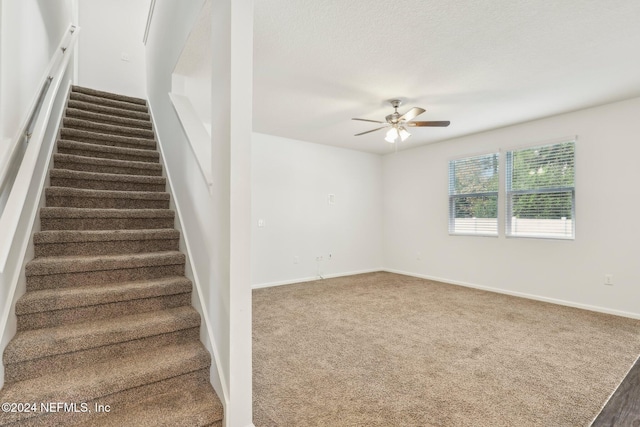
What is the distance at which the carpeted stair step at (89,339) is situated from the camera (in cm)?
152

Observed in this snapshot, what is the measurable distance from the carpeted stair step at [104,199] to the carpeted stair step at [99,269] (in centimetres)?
61

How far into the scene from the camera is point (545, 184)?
13.5 feet

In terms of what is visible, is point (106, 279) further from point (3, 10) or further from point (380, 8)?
point (380, 8)

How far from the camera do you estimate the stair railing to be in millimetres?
1337

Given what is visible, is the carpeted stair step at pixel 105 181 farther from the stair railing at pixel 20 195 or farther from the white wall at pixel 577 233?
the white wall at pixel 577 233

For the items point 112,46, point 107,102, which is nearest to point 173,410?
point 107,102

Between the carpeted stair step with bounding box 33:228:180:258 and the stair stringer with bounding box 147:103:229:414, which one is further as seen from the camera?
the carpeted stair step with bounding box 33:228:180:258

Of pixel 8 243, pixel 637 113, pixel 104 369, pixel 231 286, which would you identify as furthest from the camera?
pixel 637 113

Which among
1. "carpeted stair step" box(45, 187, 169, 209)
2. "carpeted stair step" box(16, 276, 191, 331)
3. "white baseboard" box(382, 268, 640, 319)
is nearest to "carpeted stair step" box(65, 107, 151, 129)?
"carpeted stair step" box(45, 187, 169, 209)

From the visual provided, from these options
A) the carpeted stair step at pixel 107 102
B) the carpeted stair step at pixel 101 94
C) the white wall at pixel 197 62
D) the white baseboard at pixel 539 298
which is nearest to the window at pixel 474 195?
the white baseboard at pixel 539 298

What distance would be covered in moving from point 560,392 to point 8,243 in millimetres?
3147

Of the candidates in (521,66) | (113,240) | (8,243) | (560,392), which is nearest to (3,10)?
(8,243)

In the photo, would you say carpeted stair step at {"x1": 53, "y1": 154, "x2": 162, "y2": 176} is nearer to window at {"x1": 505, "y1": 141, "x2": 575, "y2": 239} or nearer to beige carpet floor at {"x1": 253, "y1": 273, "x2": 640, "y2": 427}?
beige carpet floor at {"x1": 253, "y1": 273, "x2": 640, "y2": 427}

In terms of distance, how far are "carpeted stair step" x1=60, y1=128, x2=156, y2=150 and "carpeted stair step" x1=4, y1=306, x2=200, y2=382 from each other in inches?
84.9
